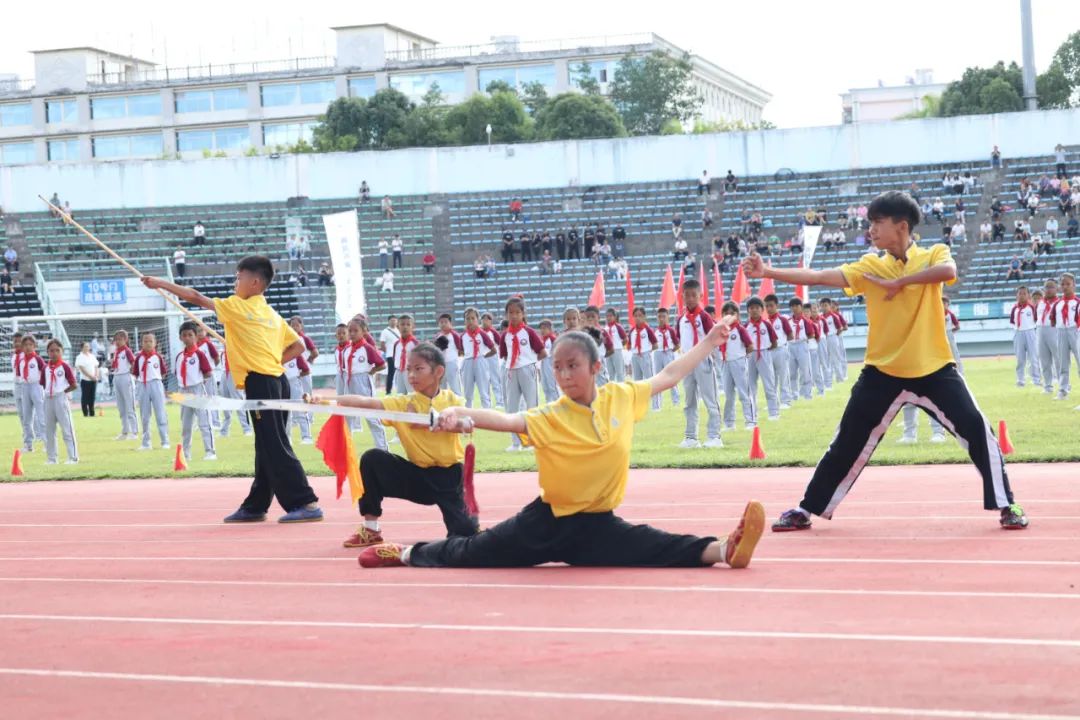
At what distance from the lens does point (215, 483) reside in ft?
51.6

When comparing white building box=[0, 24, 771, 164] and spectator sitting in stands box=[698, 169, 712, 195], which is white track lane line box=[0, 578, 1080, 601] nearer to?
spectator sitting in stands box=[698, 169, 712, 195]

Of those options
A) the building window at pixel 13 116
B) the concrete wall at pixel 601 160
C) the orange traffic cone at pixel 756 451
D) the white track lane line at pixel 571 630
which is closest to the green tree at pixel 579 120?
the concrete wall at pixel 601 160

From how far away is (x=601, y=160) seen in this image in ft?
183

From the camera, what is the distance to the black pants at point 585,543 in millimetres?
7582

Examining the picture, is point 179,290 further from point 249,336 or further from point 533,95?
point 533,95

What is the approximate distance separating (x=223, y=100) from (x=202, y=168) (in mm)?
48624

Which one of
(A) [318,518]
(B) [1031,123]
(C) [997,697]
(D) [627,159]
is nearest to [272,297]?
(D) [627,159]

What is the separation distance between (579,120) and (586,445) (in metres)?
76.9

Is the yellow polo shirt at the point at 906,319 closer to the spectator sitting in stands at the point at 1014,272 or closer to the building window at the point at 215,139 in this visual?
the spectator sitting in stands at the point at 1014,272

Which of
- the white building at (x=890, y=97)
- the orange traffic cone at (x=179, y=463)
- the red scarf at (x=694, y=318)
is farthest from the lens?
the white building at (x=890, y=97)

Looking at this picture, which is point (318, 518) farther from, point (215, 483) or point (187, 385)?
point (187, 385)

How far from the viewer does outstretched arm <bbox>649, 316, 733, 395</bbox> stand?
7.15 m

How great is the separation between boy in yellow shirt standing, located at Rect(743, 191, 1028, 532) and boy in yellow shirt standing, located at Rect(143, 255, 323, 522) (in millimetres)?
3963

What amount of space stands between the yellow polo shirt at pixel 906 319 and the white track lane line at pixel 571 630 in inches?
125
